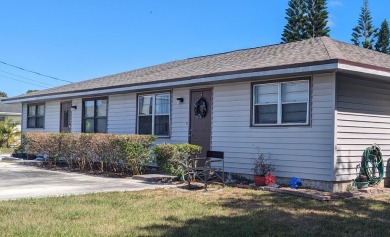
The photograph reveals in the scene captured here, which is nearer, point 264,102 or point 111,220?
point 111,220

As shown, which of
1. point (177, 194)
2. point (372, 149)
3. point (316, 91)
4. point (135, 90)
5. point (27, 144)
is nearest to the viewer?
point (177, 194)

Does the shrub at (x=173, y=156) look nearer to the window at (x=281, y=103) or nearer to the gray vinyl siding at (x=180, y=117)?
the window at (x=281, y=103)

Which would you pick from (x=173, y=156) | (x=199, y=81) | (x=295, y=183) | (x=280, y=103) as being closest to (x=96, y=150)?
(x=173, y=156)

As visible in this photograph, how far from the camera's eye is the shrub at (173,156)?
10.7 metres

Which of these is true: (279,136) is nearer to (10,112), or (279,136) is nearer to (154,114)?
(154,114)

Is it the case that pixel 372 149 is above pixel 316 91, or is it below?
below

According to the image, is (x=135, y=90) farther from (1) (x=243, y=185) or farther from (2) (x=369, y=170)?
(2) (x=369, y=170)

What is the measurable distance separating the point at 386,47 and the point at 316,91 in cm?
3218

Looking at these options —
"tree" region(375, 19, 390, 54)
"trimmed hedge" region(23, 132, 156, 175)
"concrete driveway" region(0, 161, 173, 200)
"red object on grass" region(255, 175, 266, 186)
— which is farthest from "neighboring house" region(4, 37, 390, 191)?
"tree" region(375, 19, 390, 54)

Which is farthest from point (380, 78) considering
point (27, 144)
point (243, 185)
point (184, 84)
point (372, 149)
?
point (27, 144)

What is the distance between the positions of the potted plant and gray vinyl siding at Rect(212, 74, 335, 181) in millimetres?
128

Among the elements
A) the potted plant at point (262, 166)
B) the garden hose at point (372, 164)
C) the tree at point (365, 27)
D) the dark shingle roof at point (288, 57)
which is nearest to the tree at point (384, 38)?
the tree at point (365, 27)

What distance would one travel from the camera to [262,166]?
10.4 metres

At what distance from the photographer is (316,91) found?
968cm
